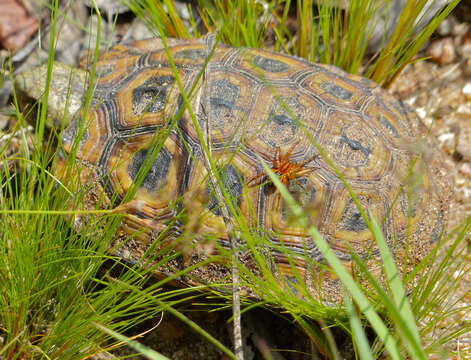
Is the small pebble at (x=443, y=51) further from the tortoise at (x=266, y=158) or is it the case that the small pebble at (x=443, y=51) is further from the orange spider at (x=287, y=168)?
the orange spider at (x=287, y=168)

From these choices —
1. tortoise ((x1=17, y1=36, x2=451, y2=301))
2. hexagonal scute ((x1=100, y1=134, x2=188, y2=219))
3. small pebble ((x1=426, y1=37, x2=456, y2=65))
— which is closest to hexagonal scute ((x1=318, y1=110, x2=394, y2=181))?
tortoise ((x1=17, y1=36, x2=451, y2=301))

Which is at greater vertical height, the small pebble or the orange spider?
the small pebble

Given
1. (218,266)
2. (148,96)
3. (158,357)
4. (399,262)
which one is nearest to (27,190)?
(148,96)

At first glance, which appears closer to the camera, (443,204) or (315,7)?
(443,204)

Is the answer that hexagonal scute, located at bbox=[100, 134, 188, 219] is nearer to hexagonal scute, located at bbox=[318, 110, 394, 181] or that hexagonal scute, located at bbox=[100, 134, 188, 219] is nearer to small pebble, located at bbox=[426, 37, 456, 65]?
hexagonal scute, located at bbox=[318, 110, 394, 181]

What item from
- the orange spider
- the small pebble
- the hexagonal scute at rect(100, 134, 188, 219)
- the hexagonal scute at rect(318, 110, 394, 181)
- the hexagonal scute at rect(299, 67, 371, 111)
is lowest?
the hexagonal scute at rect(100, 134, 188, 219)

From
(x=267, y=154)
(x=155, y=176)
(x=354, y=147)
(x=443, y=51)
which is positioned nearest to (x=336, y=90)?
(x=354, y=147)

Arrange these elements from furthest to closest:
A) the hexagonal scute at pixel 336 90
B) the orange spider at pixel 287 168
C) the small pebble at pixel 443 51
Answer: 1. the small pebble at pixel 443 51
2. the hexagonal scute at pixel 336 90
3. the orange spider at pixel 287 168

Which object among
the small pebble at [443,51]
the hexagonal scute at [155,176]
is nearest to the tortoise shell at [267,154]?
the hexagonal scute at [155,176]

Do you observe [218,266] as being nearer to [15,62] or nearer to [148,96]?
[148,96]
